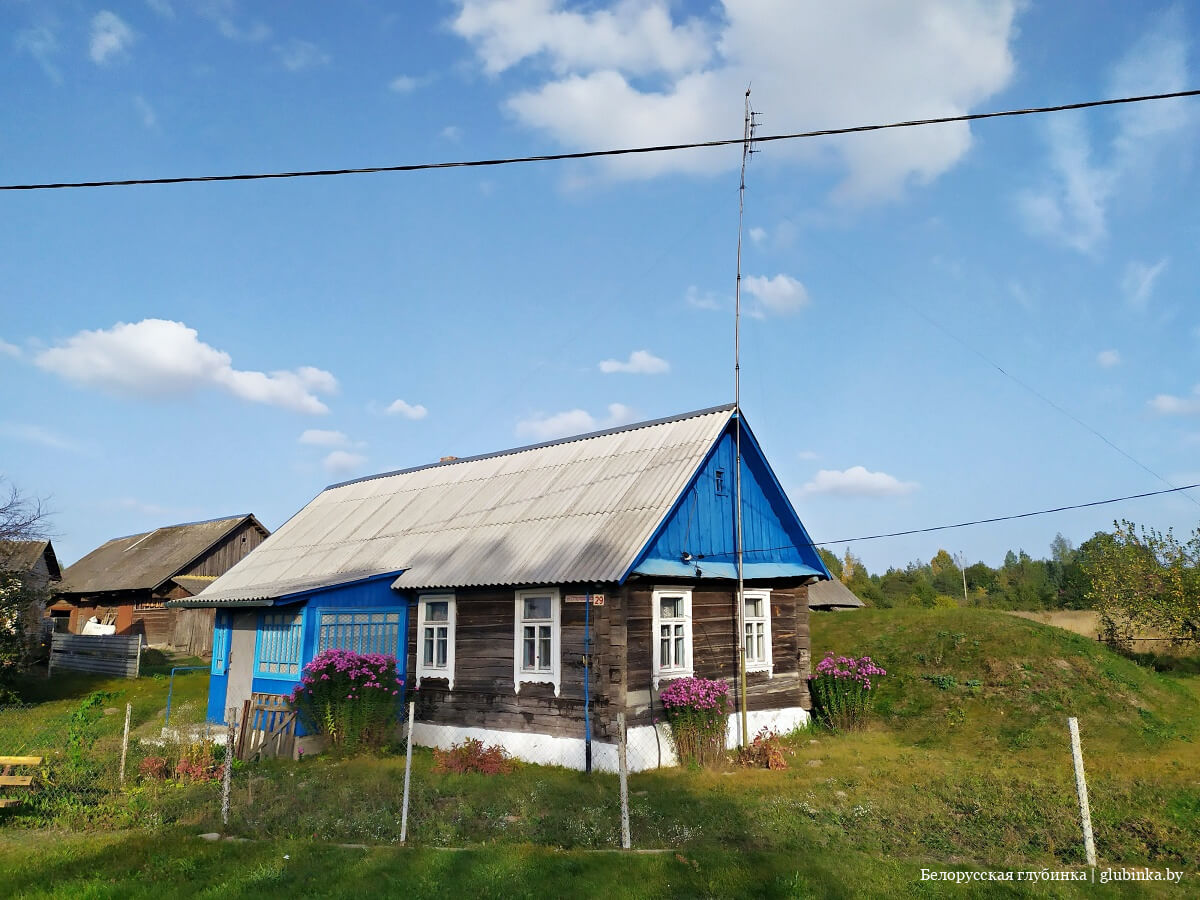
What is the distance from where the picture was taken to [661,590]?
1587 cm

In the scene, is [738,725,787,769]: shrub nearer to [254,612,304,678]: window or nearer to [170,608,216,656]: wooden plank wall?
[254,612,304,678]: window

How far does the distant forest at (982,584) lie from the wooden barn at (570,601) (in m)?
19.5

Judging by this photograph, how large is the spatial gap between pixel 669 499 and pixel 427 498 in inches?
387

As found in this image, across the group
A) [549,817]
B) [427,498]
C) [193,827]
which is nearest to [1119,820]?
[549,817]

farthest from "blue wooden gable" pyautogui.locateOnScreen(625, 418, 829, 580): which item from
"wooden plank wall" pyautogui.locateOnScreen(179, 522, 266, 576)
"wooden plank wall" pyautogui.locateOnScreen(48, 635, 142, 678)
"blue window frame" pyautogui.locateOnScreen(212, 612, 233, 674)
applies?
"wooden plank wall" pyautogui.locateOnScreen(179, 522, 266, 576)

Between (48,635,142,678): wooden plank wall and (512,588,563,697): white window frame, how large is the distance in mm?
21269

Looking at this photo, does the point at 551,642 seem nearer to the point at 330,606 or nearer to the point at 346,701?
the point at 346,701

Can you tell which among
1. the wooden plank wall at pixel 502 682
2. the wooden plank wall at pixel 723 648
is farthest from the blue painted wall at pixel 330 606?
the wooden plank wall at pixel 723 648

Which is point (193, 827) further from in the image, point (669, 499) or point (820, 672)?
point (820, 672)

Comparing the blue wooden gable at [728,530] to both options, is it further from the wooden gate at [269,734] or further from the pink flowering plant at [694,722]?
the wooden gate at [269,734]

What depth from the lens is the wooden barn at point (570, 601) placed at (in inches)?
592

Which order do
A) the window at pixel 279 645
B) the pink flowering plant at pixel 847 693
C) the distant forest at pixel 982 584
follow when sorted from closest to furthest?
1. the window at pixel 279 645
2. the pink flowering plant at pixel 847 693
3. the distant forest at pixel 982 584

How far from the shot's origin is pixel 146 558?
42875 millimetres

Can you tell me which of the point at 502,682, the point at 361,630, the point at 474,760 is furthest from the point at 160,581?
the point at 474,760
